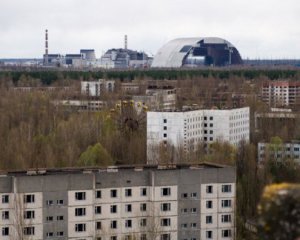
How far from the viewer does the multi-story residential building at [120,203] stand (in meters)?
7.78

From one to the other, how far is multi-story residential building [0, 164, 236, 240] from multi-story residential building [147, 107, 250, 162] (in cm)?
783

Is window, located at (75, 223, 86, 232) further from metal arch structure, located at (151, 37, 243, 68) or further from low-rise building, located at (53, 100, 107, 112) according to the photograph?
metal arch structure, located at (151, 37, 243, 68)

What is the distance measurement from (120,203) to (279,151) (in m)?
7.38

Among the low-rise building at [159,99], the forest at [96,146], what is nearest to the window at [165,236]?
the forest at [96,146]

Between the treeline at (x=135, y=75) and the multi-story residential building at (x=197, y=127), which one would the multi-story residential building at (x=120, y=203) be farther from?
the treeline at (x=135, y=75)

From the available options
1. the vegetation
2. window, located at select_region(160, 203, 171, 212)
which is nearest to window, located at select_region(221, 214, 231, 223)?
window, located at select_region(160, 203, 171, 212)

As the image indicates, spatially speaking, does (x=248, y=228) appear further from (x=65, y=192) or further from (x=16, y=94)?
(x=16, y=94)

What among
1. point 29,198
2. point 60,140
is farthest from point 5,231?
point 60,140

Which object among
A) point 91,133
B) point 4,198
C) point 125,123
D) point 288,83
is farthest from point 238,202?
point 288,83

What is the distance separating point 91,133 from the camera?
16578mm

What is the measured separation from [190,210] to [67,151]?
5.41 meters

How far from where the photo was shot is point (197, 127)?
1833 cm

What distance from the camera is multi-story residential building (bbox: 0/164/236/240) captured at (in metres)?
7.78

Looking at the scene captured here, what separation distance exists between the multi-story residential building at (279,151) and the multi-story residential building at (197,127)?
5.38 feet
